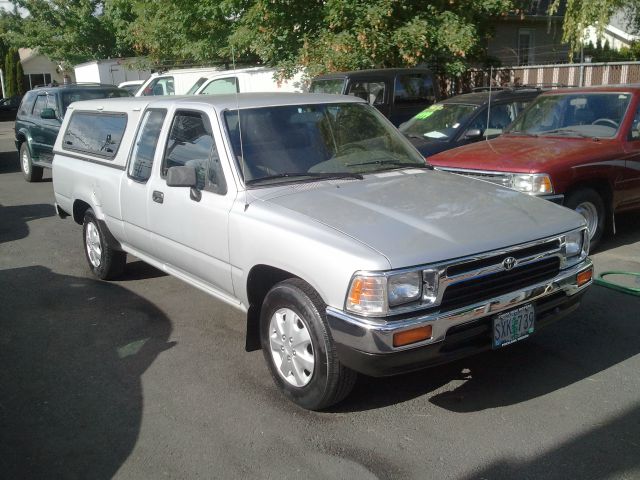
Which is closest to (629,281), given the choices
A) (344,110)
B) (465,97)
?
(344,110)

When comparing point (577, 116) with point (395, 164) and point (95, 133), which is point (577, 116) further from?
point (95, 133)

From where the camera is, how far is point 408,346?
368cm

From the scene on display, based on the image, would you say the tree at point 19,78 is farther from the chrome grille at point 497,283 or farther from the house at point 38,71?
the chrome grille at point 497,283

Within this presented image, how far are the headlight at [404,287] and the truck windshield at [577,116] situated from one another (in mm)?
4838

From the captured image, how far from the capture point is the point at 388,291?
364 cm

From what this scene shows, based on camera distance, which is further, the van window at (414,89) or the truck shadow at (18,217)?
the van window at (414,89)

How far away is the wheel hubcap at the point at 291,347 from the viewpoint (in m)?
4.12

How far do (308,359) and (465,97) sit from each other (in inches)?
278

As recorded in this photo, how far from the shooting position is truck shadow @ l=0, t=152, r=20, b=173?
1736 centimetres

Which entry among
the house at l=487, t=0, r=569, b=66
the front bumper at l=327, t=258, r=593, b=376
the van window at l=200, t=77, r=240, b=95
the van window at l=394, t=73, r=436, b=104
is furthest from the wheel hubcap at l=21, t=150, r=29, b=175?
the house at l=487, t=0, r=569, b=66

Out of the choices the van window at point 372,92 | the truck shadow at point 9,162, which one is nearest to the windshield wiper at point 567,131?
the van window at point 372,92

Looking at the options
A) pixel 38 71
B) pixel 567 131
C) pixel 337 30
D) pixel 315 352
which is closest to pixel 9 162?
pixel 337 30

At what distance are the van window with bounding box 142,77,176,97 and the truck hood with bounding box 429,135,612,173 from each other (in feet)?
33.0

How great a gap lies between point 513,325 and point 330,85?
7.95m
